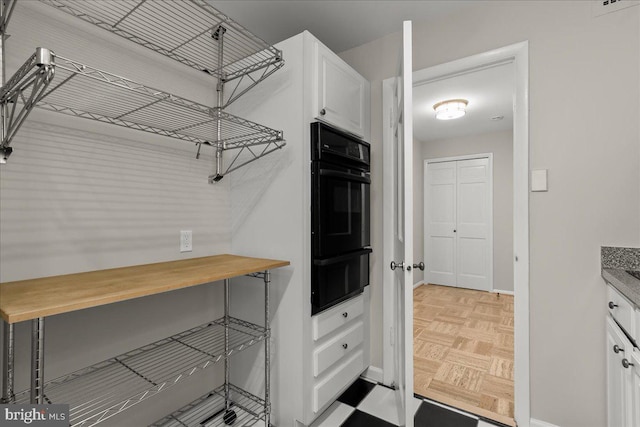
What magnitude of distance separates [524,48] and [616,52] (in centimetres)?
39

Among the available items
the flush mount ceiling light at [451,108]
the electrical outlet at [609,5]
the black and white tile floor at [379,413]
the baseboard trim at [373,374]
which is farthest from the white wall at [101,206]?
the flush mount ceiling light at [451,108]

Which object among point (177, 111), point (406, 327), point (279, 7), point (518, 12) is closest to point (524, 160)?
point (518, 12)

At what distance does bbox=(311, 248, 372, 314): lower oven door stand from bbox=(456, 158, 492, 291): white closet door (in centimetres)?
353

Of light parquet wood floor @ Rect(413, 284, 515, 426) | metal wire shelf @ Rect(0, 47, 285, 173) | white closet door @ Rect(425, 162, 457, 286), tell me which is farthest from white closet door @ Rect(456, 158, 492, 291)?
metal wire shelf @ Rect(0, 47, 285, 173)

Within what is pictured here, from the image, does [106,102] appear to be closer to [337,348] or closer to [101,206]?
[101,206]

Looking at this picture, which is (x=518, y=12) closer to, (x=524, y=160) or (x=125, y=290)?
(x=524, y=160)

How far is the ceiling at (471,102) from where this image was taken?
9.50ft

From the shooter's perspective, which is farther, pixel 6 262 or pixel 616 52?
pixel 616 52

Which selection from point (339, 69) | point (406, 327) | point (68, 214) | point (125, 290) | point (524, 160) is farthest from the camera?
point (339, 69)

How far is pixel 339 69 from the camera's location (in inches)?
71.1

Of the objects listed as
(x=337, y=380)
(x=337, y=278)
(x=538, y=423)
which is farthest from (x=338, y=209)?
(x=538, y=423)

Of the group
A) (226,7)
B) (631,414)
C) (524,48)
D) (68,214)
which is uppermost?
(226,7)

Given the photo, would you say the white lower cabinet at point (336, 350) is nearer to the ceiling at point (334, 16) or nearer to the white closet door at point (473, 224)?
the ceiling at point (334, 16)

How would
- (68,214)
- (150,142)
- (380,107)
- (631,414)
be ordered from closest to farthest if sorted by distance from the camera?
(631,414) → (68,214) → (150,142) → (380,107)
